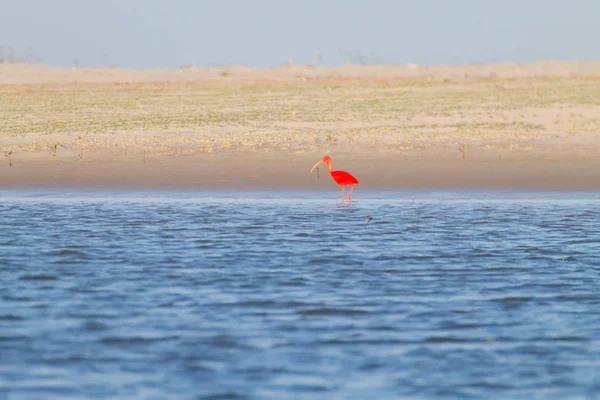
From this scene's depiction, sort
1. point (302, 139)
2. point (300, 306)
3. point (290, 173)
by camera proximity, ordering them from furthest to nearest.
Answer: point (302, 139)
point (290, 173)
point (300, 306)

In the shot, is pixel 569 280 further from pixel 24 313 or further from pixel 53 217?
pixel 53 217

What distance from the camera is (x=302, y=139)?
26391 millimetres

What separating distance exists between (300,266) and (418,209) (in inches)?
239

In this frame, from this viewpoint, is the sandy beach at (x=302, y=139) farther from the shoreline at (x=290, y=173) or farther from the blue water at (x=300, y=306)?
the blue water at (x=300, y=306)

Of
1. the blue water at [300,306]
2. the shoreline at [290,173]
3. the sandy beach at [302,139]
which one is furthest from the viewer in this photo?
the sandy beach at [302,139]

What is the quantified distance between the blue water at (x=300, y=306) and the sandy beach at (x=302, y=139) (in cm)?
571

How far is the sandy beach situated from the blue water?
18.7 ft

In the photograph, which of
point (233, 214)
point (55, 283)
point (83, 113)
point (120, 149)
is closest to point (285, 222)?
point (233, 214)

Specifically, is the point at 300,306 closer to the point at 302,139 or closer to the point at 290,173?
the point at 290,173

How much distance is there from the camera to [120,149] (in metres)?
25.1

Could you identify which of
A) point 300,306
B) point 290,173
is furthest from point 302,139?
point 300,306

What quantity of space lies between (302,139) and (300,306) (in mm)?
17867

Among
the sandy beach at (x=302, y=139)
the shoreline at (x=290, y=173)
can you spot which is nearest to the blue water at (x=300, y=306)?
the shoreline at (x=290, y=173)

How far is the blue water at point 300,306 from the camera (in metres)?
6.54
